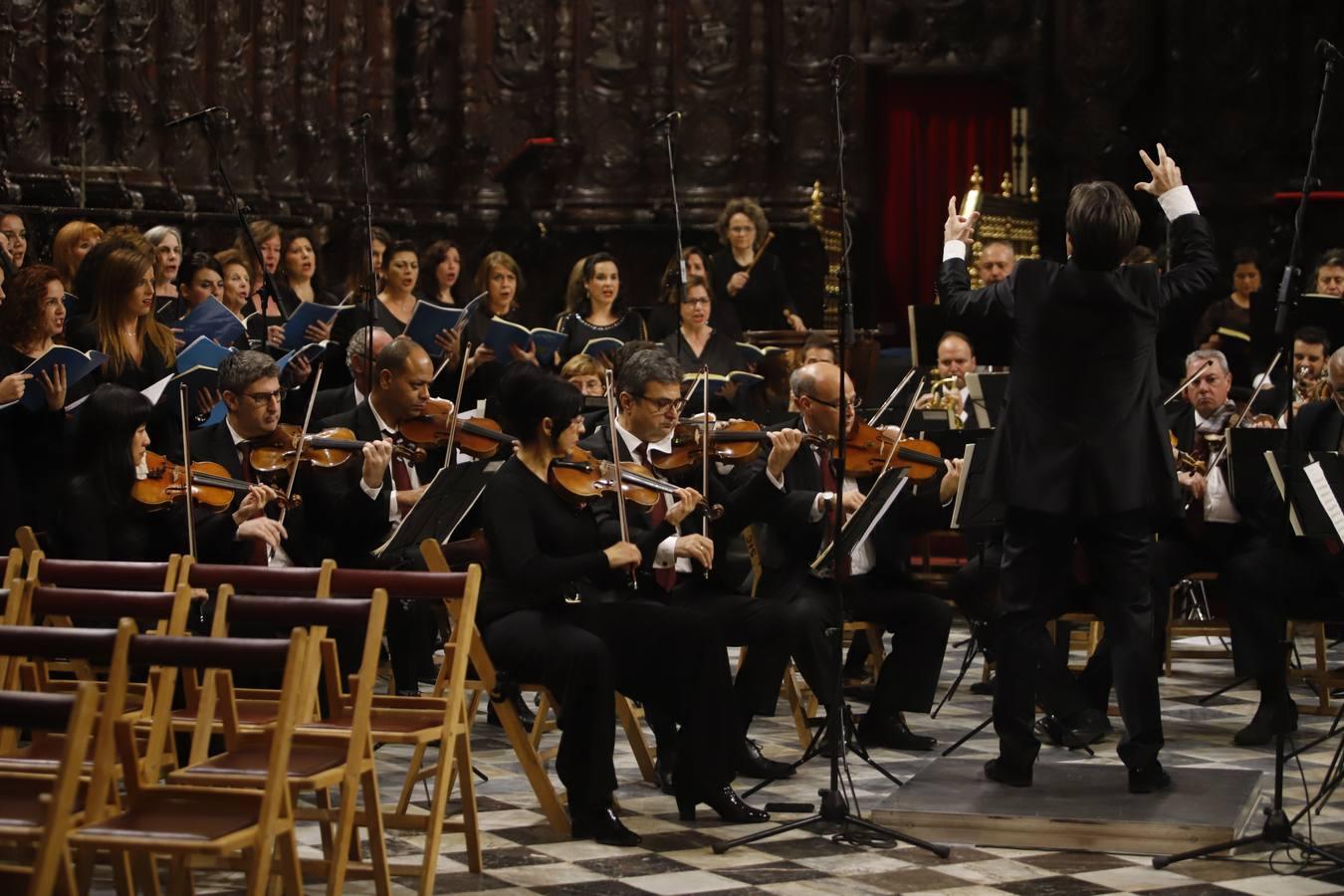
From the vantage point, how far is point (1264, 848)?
5066 millimetres

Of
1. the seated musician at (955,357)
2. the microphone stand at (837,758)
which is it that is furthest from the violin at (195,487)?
the seated musician at (955,357)

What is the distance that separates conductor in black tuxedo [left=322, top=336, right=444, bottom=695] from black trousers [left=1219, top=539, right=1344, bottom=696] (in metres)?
2.90

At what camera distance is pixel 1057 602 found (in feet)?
18.3

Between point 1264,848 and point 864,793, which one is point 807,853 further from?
point 1264,848

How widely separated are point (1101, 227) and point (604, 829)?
2.12 meters

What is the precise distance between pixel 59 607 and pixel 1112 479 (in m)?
2.76

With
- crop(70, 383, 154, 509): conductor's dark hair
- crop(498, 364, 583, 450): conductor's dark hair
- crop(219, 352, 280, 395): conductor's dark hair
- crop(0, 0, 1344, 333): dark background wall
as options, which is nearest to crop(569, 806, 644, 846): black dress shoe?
crop(498, 364, 583, 450): conductor's dark hair

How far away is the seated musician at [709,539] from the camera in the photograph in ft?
19.6

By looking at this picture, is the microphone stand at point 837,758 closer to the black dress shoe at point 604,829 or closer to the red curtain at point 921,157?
the black dress shoe at point 604,829

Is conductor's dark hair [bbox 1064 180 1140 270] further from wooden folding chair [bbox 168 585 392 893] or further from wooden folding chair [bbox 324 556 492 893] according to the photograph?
wooden folding chair [bbox 168 585 392 893]

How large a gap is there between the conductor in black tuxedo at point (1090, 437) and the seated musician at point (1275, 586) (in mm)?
1375

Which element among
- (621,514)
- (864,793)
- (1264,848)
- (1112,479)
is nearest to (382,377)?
(621,514)

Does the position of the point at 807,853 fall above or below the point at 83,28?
below

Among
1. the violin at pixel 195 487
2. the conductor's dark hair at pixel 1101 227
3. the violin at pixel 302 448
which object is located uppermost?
the conductor's dark hair at pixel 1101 227
